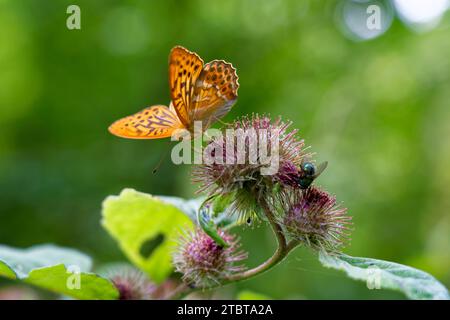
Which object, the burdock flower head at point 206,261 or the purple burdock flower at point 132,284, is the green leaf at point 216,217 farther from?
the purple burdock flower at point 132,284

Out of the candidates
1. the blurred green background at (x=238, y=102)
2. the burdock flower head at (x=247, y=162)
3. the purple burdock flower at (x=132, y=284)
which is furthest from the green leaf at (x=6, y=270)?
the blurred green background at (x=238, y=102)

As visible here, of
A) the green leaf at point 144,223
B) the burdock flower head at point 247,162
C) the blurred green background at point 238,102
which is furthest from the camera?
the blurred green background at point 238,102

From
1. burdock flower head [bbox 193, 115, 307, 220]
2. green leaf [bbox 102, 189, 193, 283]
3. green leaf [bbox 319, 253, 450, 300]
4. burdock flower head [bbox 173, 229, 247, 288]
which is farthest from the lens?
green leaf [bbox 102, 189, 193, 283]

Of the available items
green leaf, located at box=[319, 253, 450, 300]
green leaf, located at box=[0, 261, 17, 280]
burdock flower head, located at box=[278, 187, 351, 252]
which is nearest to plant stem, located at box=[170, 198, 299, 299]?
burdock flower head, located at box=[278, 187, 351, 252]

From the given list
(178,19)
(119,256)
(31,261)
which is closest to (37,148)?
(119,256)

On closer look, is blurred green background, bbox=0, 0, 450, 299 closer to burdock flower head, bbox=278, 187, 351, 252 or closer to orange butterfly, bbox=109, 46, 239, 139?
orange butterfly, bbox=109, 46, 239, 139
